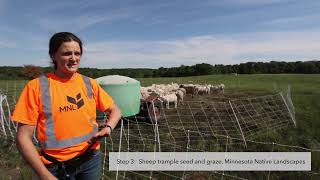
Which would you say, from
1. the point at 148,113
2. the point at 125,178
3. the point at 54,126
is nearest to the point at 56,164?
the point at 54,126

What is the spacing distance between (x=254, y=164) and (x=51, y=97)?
5.69m

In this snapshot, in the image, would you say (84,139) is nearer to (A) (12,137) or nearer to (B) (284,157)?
(B) (284,157)

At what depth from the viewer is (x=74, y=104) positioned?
9.39 feet

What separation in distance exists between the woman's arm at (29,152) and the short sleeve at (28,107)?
55 millimetres

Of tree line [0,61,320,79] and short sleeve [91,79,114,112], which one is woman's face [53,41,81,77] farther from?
tree line [0,61,320,79]

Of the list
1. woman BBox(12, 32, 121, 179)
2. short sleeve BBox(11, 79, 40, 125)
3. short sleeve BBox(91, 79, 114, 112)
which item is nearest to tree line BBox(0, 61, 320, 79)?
short sleeve BBox(91, 79, 114, 112)

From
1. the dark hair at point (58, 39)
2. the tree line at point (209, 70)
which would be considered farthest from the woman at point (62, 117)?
the tree line at point (209, 70)

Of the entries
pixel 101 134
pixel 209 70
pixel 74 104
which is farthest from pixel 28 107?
pixel 209 70

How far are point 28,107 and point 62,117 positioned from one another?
0.29 meters

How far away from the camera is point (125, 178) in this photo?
6617 mm

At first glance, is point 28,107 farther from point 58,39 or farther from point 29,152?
point 58,39

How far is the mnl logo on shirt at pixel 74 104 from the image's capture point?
9.23ft

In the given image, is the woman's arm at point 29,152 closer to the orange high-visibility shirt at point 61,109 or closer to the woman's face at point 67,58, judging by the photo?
the orange high-visibility shirt at point 61,109

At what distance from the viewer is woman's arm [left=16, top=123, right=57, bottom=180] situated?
2.53m
